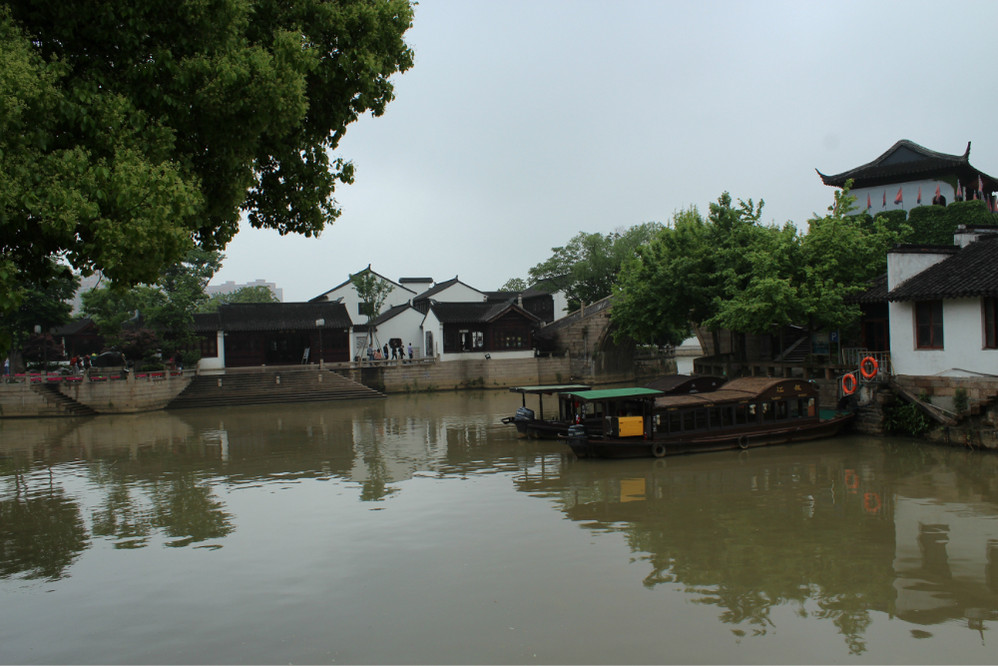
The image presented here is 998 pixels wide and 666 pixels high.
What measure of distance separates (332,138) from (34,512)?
9.36 meters

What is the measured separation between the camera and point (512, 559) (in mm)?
9680

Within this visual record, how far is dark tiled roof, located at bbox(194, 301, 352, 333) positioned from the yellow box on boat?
1068 inches

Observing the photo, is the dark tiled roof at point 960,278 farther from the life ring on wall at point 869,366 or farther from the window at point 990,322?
the life ring on wall at point 869,366

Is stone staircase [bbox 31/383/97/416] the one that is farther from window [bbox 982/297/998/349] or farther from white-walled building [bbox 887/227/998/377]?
window [bbox 982/297/998/349]

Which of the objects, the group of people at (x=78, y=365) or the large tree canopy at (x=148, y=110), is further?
the group of people at (x=78, y=365)

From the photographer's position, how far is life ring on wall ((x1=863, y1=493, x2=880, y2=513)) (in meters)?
11.9

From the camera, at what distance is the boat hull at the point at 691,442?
16625mm

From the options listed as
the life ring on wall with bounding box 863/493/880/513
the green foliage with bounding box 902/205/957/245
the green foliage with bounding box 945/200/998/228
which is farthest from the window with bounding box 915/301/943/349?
the green foliage with bounding box 945/200/998/228

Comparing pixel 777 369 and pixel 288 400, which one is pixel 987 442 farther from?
pixel 288 400

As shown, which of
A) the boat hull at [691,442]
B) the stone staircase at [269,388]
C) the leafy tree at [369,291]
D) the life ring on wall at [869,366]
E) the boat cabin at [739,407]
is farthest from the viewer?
the leafy tree at [369,291]

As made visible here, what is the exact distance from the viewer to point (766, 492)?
13258 mm

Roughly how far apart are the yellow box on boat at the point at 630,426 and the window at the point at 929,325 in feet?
24.6

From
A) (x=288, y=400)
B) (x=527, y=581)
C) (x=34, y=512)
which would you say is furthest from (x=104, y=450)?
(x=527, y=581)

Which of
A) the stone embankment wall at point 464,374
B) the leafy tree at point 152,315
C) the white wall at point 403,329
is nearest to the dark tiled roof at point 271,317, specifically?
the leafy tree at point 152,315
